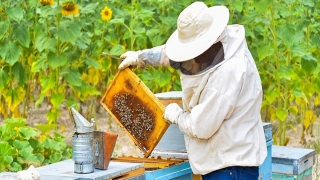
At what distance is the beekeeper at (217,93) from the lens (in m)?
3.09

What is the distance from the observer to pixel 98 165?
3.09 meters

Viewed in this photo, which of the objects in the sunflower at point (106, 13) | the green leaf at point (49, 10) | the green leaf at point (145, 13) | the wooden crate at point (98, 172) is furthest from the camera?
the sunflower at point (106, 13)

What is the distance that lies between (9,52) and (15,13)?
385 mm

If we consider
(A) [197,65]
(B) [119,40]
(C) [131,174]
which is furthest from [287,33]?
(C) [131,174]

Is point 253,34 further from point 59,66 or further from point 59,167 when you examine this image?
point 59,167


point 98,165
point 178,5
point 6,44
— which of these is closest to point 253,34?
point 178,5

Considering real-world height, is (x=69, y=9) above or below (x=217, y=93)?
below

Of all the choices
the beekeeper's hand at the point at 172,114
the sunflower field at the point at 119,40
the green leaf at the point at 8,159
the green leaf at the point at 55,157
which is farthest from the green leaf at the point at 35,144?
the beekeeper's hand at the point at 172,114

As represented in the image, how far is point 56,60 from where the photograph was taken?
5492 mm

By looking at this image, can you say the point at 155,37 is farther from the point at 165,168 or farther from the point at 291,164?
the point at 165,168

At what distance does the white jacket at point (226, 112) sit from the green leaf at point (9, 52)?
8.51 ft

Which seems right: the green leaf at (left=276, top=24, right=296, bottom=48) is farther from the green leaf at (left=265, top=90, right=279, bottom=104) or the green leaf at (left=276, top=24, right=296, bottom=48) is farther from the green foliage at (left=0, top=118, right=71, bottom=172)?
the green foliage at (left=0, top=118, right=71, bottom=172)

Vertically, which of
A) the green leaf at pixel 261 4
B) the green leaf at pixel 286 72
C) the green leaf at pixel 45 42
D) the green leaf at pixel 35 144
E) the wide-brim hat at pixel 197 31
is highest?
the wide-brim hat at pixel 197 31

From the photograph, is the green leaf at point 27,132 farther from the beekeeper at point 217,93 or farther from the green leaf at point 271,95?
the green leaf at point 271,95
